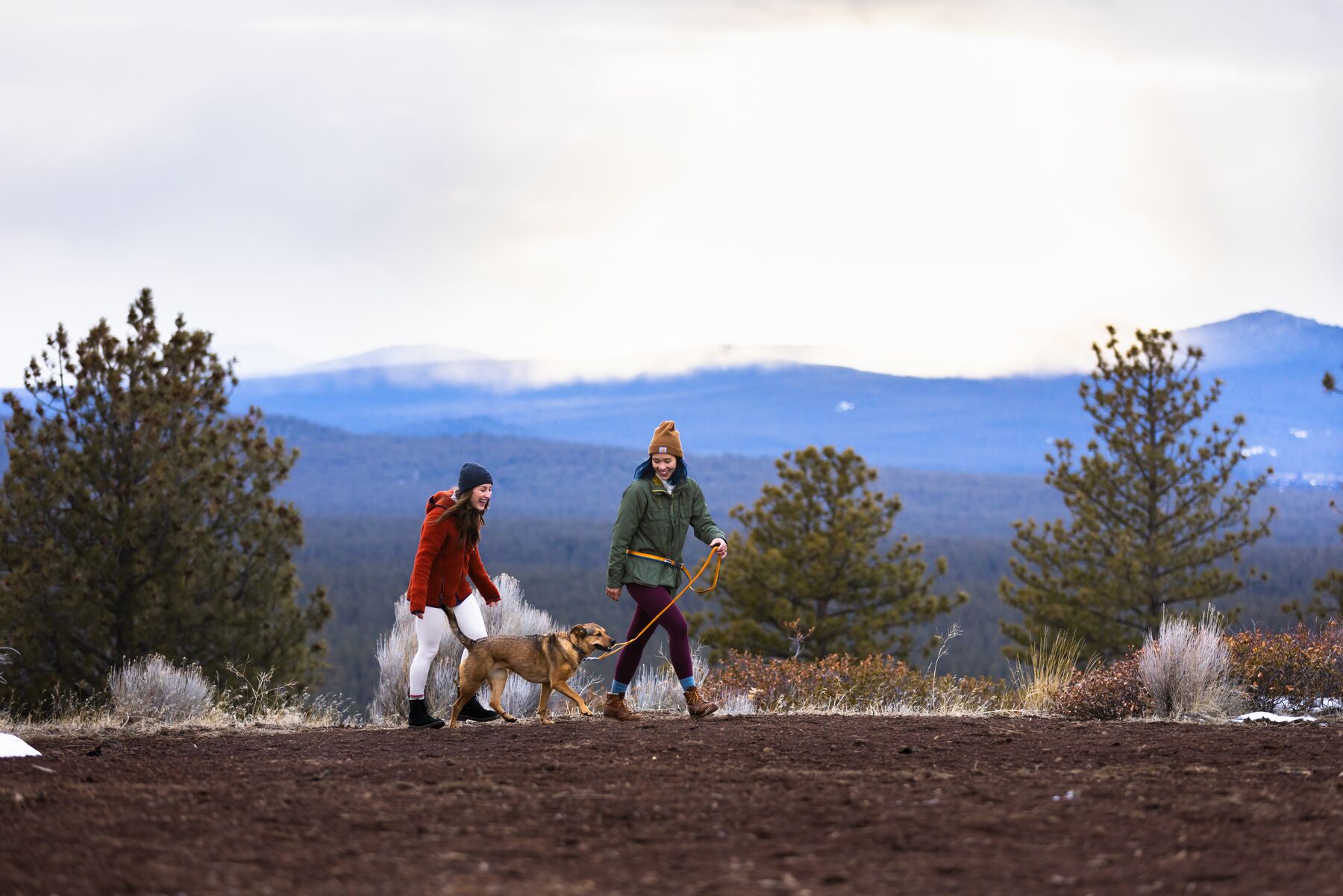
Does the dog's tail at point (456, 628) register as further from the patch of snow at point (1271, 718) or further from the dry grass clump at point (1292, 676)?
the dry grass clump at point (1292, 676)

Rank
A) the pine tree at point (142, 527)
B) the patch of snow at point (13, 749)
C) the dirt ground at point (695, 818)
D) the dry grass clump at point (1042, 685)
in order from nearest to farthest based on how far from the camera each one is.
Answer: the dirt ground at point (695, 818), the patch of snow at point (13, 749), the dry grass clump at point (1042, 685), the pine tree at point (142, 527)

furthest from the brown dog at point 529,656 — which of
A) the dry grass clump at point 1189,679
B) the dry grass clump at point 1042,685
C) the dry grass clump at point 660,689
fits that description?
the dry grass clump at point 1189,679

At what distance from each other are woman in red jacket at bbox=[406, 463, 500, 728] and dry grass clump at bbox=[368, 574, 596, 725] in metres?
1.19

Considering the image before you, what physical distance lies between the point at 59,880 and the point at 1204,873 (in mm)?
3493

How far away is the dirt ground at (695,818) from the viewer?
3.90 metres

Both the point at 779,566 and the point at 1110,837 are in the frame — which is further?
the point at 779,566

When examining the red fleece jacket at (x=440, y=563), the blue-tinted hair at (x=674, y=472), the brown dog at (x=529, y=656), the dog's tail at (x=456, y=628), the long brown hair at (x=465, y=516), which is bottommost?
the brown dog at (x=529, y=656)

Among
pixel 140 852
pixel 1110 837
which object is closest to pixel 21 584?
pixel 140 852

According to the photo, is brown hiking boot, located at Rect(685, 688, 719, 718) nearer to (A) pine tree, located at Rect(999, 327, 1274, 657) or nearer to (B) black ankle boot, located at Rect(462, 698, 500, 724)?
(B) black ankle boot, located at Rect(462, 698, 500, 724)

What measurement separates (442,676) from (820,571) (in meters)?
19.9

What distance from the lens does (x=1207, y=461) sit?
92.9ft

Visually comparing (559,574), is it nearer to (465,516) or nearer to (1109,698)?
(1109,698)

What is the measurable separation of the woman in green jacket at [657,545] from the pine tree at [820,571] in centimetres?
2015

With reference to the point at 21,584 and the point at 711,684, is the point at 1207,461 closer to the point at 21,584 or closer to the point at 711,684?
the point at 711,684
